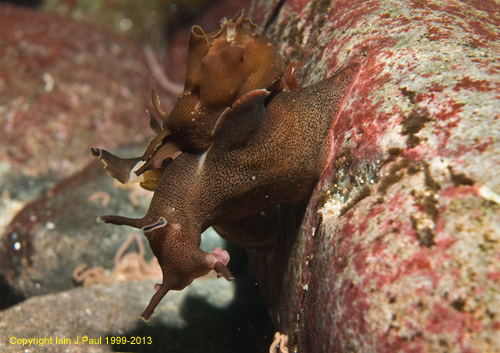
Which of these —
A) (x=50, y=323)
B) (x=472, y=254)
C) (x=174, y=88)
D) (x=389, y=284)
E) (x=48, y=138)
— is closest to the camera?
(x=472, y=254)

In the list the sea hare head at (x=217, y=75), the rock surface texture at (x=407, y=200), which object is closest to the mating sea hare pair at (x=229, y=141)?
the sea hare head at (x=217, y=75)

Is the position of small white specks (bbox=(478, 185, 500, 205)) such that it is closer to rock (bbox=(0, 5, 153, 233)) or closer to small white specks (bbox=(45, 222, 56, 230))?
small white specks (bbox=(45, 222, 56, 230))

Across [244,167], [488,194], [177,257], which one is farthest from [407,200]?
[177,257]

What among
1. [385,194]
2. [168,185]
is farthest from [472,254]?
[168,185]

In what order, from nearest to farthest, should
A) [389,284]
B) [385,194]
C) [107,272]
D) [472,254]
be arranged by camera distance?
1. [472,254]
2. [389,284]
3. [385,194]
4. [107,272]

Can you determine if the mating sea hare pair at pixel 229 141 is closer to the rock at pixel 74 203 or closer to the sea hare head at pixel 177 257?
the sea hare head at pixel 177 257

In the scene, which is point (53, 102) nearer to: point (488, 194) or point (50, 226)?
point (50, 226)

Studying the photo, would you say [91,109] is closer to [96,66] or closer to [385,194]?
[96,66]
